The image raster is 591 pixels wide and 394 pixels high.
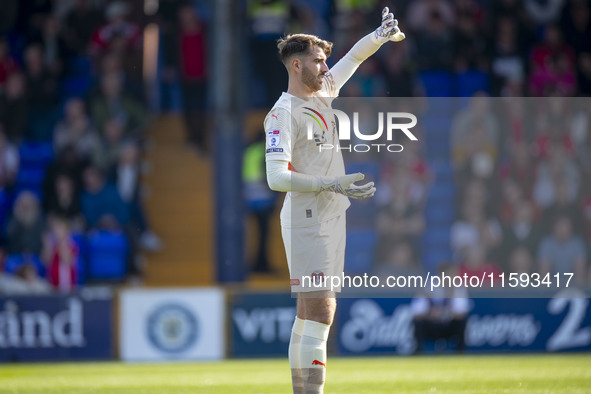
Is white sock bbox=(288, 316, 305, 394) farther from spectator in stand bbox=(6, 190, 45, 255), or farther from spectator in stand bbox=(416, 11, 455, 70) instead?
spectator in stand bbox=(416, 11, 455, 70)

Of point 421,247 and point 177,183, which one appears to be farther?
point 177,183

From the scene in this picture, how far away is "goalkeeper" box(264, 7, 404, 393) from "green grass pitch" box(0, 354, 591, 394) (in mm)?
1904

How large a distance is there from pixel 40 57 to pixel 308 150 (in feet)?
32.6

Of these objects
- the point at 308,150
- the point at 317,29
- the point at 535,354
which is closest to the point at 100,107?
the point at 317,29

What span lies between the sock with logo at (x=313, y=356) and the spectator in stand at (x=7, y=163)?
9.31 m

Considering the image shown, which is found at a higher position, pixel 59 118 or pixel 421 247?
pixel 59 118

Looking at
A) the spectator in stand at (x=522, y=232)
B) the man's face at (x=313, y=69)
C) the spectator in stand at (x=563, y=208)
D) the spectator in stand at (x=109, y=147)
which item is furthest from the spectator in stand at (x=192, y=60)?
the man's face at (x=313, y=69)

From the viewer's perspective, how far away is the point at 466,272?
1206 cm

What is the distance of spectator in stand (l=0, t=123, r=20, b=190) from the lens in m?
14.3

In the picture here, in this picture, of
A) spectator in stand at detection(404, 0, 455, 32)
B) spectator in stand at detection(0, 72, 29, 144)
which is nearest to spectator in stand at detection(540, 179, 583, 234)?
spectator in stand at detection(404, 0, 455, 32)

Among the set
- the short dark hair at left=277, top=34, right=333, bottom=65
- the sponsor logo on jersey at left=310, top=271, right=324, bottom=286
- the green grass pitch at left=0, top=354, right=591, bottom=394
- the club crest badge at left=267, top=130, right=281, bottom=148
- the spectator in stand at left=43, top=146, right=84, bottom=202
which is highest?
the short dark hair at left=277, top=34, right=333, bottom=65

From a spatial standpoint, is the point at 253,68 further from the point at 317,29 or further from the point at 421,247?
the point at 421,247

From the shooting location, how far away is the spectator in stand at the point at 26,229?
13352mm

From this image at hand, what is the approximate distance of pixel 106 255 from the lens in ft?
43.8
